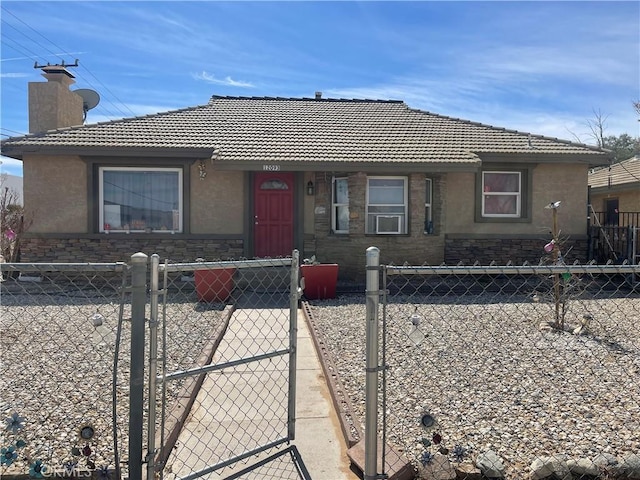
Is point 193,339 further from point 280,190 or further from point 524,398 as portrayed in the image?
point 280,190

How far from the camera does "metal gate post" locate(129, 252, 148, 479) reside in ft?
9.67

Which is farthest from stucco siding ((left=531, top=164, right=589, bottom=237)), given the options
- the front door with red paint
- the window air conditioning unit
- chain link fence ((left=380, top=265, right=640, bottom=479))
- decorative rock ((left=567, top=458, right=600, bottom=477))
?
decorative rock ((left=567, top=458, right=600, bottom=477))

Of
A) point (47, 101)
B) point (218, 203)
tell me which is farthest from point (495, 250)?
point (47, 101)

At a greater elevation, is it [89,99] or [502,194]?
[89,99]

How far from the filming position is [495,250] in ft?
42.1

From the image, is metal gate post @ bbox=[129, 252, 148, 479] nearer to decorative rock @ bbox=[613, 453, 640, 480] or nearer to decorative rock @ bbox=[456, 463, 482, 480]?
decorative rock @ bbox=[456, 463, 482, 480]

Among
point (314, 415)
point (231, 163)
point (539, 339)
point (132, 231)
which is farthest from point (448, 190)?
Result: point (314, 415)

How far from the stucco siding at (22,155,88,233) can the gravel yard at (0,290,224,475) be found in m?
3.28

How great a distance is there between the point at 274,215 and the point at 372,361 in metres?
9.79

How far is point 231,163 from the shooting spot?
11555 mm

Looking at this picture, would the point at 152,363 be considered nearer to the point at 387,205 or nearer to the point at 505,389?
the point at 505,389

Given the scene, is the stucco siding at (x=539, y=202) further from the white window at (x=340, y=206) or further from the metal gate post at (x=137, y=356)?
the metal gate post at (x=137, y=356)

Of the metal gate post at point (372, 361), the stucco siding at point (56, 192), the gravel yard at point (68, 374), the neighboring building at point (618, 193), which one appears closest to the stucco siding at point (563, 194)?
the neighboring building at point (618, 193)

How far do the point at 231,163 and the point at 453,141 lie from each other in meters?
6.01
